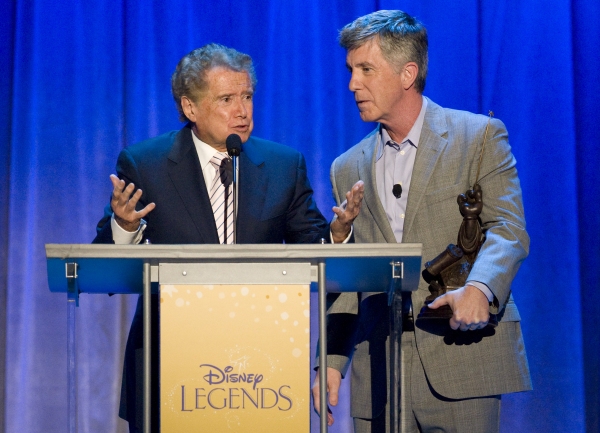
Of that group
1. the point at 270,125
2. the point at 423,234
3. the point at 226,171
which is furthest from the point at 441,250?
the point at 270,125

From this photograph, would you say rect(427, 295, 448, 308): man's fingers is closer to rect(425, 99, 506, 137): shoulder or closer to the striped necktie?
rect(425, 99, 506, 137): shoulder

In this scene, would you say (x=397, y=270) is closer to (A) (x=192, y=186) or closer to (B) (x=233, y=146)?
(B) (x=233, y=146)

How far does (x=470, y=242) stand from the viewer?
2334mm

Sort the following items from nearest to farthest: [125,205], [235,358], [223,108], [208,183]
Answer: [235,358] → [125,205] → [208,183] → [223,108]

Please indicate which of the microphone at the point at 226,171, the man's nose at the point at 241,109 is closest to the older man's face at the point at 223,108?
the man's nose at the point at 241,109

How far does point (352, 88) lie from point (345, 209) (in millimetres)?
687

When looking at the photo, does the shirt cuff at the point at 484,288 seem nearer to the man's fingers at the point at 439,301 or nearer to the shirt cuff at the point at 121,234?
the man's fingers at the point at 439,301

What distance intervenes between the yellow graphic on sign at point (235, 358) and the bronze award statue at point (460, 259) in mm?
644

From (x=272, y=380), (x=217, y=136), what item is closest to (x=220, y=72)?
(x=217, y=136)

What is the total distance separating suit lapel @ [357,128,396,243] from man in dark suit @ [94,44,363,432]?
0.17 m

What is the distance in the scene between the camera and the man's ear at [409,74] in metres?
2.75

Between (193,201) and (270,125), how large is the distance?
57.6 inches

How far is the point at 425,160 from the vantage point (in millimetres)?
2500

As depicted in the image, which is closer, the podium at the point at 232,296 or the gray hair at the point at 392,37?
the podium at the point at 232,296
